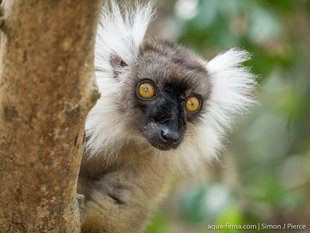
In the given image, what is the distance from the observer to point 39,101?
2.02m

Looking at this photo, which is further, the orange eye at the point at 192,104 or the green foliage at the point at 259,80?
the green foliage at the point at 259,80

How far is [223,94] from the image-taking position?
416cm

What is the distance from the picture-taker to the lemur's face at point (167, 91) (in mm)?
3422

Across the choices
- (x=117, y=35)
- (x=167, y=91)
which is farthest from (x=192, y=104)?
(x=117, y=35)

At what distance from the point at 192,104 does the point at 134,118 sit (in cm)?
52

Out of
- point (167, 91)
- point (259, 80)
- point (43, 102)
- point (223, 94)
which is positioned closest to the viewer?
point (43, 102)

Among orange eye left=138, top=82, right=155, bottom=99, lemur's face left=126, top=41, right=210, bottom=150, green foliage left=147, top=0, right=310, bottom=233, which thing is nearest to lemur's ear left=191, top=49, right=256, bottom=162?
lemur's face left=126, top=41, right=210, bottom=150

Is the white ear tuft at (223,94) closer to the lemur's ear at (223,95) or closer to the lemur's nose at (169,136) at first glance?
the lemur's ear at (223,95)

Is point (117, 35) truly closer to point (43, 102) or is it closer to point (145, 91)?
point (145, 91)

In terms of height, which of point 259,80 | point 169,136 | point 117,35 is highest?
point 259,80

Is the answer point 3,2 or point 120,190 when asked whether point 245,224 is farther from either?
point 3,2

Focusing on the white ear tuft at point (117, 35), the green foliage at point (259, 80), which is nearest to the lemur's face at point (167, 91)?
the white ear tuft at point (117, 35)

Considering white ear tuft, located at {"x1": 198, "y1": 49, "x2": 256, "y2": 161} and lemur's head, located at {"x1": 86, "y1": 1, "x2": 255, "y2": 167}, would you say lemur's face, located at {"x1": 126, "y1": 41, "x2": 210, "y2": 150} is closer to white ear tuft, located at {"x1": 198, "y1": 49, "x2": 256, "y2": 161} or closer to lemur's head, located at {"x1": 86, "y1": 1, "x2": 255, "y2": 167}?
lemur's head, located at {"x1": 86, "y1": 1, "x2": 255, "y2": 167}

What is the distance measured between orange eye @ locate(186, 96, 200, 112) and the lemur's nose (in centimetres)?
47
